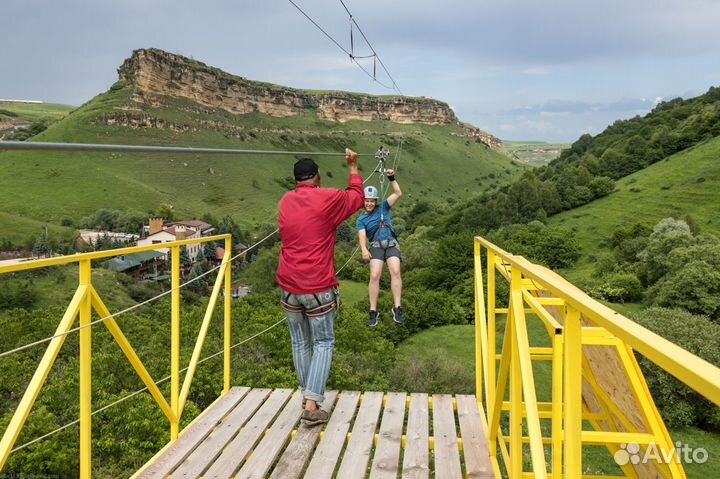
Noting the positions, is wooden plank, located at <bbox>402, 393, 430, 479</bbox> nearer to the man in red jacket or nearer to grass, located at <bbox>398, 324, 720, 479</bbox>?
the man in red jacket

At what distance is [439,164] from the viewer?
15700 cm

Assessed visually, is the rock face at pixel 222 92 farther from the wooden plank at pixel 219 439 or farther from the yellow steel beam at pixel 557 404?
the yellow steel beam at pixel 557 404

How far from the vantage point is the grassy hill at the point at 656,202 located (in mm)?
65375

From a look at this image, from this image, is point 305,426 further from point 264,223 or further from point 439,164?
point 439,164

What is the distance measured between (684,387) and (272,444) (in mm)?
30595

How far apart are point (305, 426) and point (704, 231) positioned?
221 ft

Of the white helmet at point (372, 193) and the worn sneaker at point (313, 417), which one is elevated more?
the white helmet at point (372, 193)

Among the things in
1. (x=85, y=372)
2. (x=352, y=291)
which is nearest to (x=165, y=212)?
(x=352, y=291)

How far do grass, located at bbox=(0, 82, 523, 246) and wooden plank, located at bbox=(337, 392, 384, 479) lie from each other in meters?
83.1

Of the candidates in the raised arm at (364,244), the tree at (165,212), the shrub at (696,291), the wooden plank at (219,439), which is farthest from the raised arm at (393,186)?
the tree at (165,212)

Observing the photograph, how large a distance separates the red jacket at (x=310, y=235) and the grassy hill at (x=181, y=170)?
2767 inches

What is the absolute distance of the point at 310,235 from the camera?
4.26 m

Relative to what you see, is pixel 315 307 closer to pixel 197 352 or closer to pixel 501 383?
pixel 197 352

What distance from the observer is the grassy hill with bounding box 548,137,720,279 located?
65.4 meters
